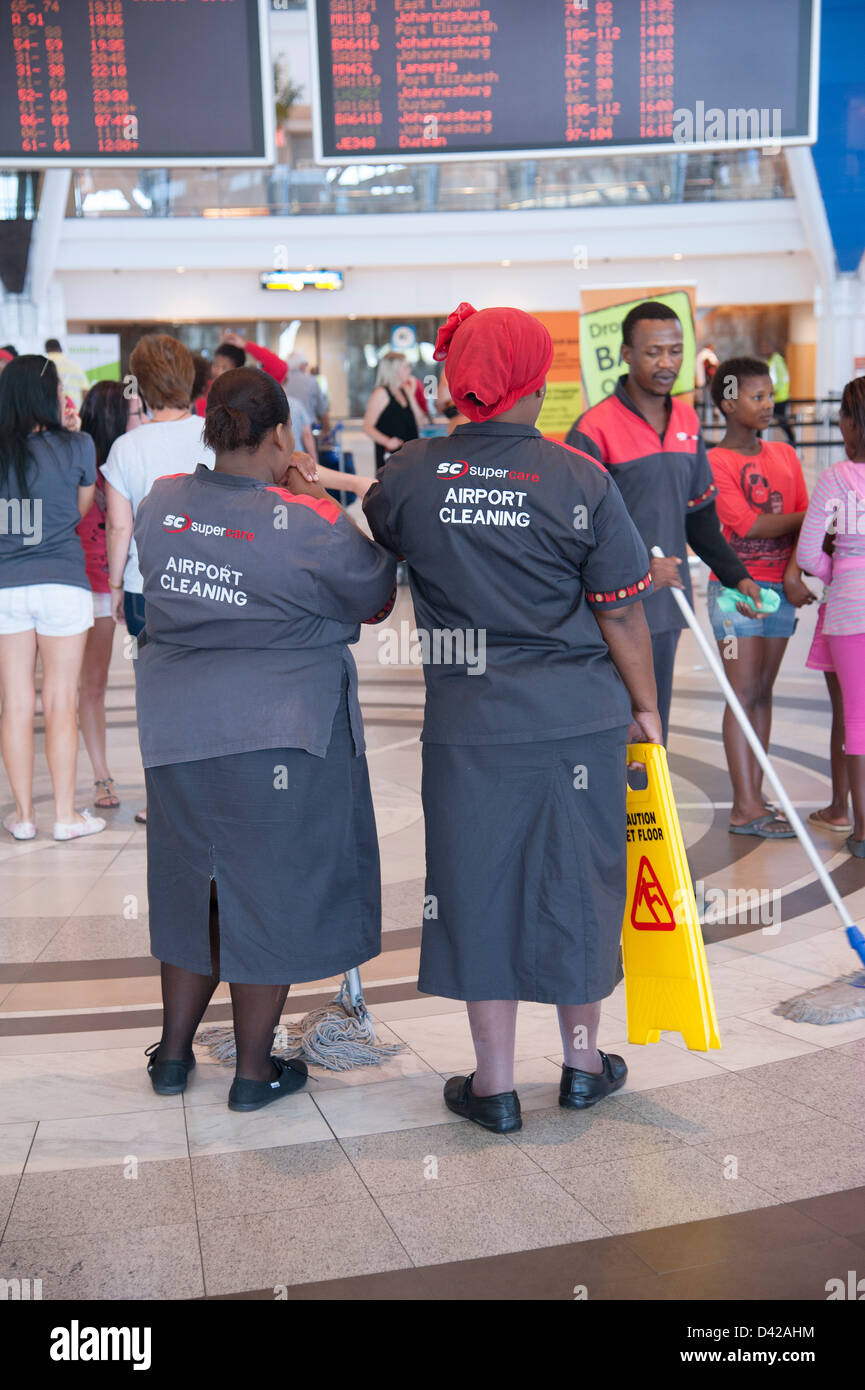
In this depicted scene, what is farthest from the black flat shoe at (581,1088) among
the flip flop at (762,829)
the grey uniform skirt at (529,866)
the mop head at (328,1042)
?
the flip flop at (762,829)

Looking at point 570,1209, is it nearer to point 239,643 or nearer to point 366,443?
point 239,643

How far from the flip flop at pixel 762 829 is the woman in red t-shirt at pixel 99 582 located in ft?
8.10

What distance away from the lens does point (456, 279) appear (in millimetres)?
23312

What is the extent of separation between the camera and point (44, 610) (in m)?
4.86

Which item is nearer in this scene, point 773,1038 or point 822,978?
point 773,1038

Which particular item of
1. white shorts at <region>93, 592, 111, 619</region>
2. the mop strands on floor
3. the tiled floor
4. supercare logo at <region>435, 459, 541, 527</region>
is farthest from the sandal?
supercare logo at <region>435, 459, 541, 527</region>

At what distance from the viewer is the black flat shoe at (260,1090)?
292 centimetres

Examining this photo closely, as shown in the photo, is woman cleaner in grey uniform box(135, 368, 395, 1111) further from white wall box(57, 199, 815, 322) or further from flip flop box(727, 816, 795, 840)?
white wall box(57, 199, 815, 322)

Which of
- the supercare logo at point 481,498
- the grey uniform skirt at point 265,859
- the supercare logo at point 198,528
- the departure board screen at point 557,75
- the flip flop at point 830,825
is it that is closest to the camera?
the supercare logo at point 481,498

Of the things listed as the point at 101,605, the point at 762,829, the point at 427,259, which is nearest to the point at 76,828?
the point at 101,605

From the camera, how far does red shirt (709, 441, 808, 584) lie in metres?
4.81

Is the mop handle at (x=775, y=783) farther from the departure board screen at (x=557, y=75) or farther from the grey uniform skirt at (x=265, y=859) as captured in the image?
the departure board screen at (x=557, y=75)
